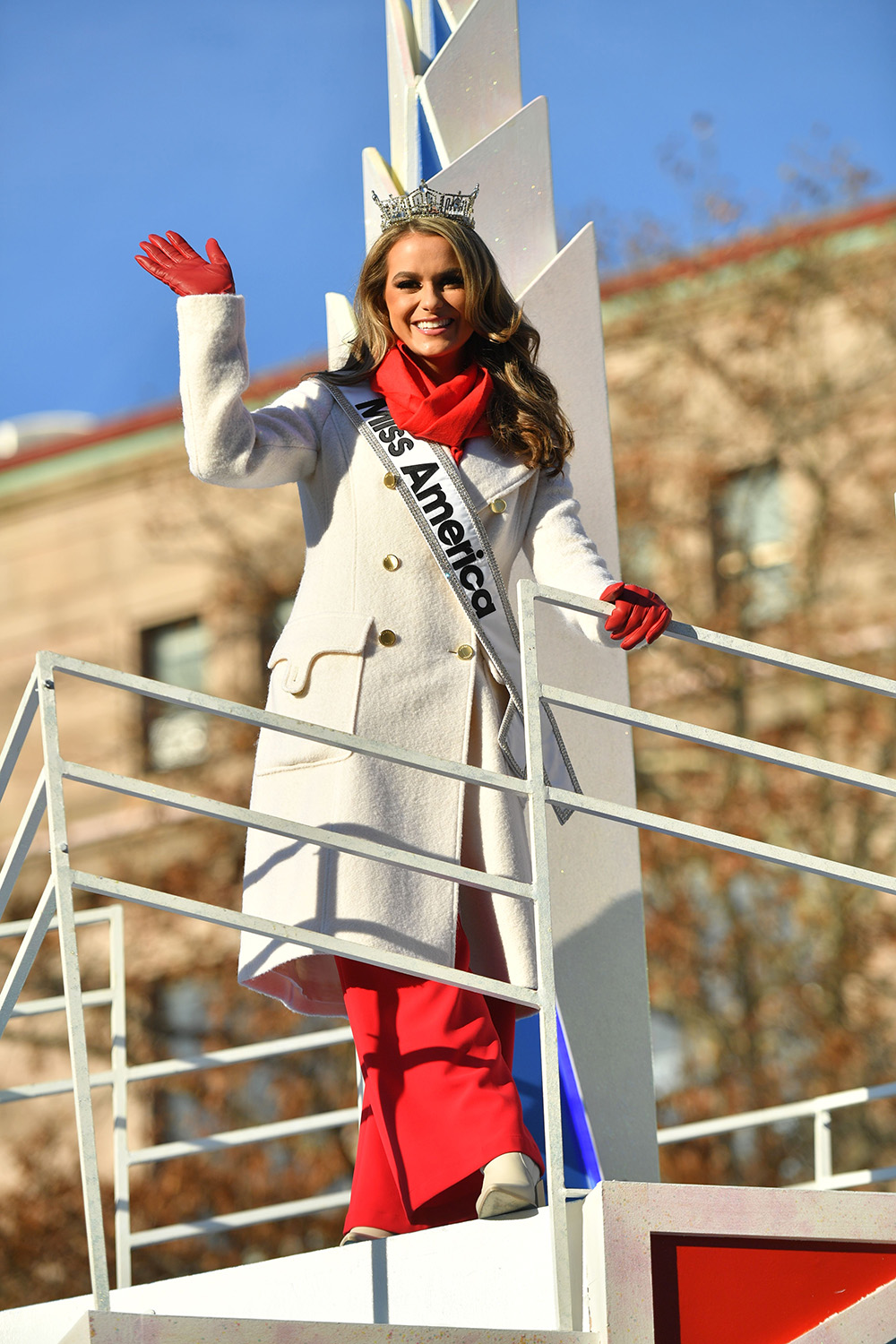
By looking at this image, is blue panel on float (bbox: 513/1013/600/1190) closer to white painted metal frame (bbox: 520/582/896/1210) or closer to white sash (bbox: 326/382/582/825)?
white sash (bbox: 326/382/582/825)

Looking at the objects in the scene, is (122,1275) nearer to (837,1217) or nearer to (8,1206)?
(837,1217)

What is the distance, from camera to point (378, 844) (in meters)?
3.12

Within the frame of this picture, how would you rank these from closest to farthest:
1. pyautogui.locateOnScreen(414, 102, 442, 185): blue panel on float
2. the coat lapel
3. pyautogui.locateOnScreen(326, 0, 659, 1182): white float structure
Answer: the coat lapel, pyautogui.locateOnScreen(326, 0, 659, 1182): white float structure, pyautogui.locateOnScreen(414, 102, 442, 185): blue panel on float

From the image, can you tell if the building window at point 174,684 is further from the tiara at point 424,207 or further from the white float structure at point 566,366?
the tiara at point 424,207

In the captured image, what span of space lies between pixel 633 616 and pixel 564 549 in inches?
19.0

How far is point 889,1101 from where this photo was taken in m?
12.2

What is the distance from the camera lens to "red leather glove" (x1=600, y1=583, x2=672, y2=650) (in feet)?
11.6

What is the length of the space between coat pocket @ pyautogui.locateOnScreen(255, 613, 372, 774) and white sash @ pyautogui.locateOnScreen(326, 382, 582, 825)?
0.76 ft

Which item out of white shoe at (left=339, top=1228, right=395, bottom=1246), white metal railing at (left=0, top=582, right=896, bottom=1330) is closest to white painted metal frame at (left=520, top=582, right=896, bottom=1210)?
white metal railing at (left=0, top=582, right=896, bottom=1330)

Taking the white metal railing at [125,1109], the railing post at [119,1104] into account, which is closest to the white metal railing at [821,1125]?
the white metal railing at [125,1109]

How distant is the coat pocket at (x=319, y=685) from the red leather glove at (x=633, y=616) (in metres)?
0.55

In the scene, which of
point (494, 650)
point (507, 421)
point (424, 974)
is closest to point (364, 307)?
point (507, 421)

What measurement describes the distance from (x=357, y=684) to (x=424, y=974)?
2.88ft

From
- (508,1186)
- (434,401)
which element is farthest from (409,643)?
(508,1186)
